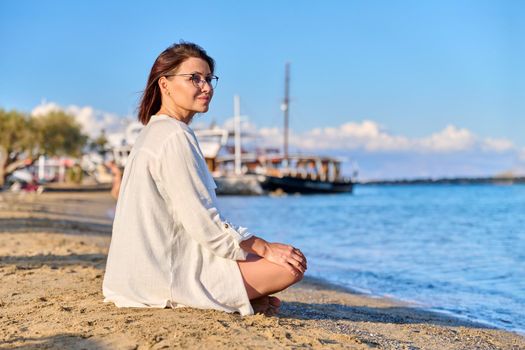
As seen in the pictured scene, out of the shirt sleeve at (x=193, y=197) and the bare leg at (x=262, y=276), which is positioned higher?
the shirt sleeve at (x=193, y=197)

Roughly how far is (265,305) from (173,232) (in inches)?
30.4

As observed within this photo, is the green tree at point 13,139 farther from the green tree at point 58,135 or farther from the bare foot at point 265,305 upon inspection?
the bare foot at point 265,305

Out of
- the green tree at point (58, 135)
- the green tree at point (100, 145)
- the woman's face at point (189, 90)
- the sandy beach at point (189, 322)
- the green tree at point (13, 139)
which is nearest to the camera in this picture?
the sandy beach at point (189, 322)

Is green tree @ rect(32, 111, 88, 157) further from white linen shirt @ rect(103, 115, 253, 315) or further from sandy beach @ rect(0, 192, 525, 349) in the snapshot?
white linen shirt @ rect(103, 115, 253, 315)

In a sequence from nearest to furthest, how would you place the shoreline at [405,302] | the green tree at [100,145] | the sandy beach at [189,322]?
1. the sandy beach at [189,322]
2. the shoreline at [405,302]
3. the green tree at [100,145]

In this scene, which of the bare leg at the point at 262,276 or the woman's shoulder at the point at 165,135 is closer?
the woman's shoulder at the point at 165,135

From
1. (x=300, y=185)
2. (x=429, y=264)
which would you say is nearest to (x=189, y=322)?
(x=429, y=264)

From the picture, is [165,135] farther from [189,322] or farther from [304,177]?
[304,177]

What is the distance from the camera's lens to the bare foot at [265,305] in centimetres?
392

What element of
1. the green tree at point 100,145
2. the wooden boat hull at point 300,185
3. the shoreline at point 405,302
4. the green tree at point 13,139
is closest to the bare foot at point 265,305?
the shoreline at point 405,302

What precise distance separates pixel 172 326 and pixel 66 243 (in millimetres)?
7057

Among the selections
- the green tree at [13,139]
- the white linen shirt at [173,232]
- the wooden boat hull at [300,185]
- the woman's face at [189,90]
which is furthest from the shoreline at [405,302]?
the wooden boat hull at [300,185]

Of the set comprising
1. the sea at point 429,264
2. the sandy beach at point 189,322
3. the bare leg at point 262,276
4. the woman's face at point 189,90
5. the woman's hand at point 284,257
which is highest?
the woman's face at point 189,90

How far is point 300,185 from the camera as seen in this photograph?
206ft
